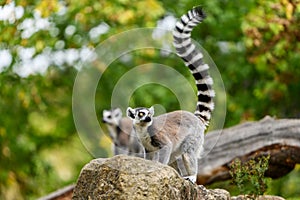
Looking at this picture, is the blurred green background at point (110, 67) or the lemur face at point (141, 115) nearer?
the lemur face at point (141, 115)

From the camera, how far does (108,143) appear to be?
10.9 meters

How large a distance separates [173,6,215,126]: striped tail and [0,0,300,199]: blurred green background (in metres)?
3.23

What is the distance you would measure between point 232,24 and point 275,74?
3.69 ft

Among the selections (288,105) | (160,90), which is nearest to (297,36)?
(288,105)

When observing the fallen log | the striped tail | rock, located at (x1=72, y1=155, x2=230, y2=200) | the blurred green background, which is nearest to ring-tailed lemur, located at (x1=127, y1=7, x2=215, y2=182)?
the striped tail

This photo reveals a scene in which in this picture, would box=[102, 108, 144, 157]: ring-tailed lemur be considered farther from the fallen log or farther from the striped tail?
the striped tail

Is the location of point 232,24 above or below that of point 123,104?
above

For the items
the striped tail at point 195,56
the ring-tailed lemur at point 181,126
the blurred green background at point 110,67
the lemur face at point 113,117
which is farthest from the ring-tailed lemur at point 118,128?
the ring-tailed lemur at point 181,126

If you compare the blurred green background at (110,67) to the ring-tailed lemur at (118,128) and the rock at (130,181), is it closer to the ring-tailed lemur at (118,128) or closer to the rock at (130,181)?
the ring-tailed lemur at (118,128)

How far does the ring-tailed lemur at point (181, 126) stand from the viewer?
4996 millimetres

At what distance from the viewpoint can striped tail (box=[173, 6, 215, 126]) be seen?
5105 mm

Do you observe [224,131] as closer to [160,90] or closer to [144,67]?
[144,67]

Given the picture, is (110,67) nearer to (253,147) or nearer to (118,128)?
(118,128)

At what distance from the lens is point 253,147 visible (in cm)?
729
